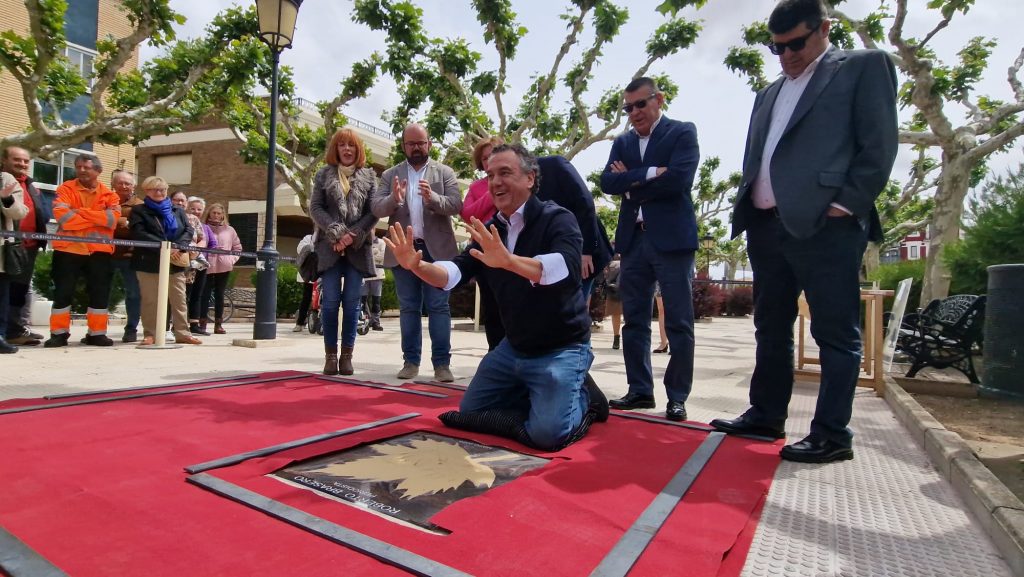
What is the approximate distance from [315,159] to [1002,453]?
54.7 ft

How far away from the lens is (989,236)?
6848mm

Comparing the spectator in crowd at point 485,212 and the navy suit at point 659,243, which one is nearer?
the navy suit at point 659,243

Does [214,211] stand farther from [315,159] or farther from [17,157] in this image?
[315,159]

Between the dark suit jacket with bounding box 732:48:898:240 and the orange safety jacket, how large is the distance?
610cm

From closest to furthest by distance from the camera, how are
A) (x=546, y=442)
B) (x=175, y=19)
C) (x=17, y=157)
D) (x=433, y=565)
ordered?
(x=433, y=565) < (x=546, y=442) < (x=17, y=157) < (x=175, y=19)

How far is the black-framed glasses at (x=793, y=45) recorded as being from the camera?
2717mm

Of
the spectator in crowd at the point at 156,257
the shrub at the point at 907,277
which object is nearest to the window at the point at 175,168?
the spectator in crowd at the point at 156,257

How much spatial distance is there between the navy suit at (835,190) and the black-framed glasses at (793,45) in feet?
0.43

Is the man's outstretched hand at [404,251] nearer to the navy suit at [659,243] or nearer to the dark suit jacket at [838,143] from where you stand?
the navy suit at [659,243]

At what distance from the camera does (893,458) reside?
2.73 meters

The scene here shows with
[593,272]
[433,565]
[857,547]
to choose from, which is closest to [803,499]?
[857,547]

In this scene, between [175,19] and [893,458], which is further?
[175,19]

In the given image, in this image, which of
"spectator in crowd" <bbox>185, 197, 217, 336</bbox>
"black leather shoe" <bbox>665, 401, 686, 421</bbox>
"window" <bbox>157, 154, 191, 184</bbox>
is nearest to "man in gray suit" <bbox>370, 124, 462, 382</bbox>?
"black leather shoe" <bbox>665, 401, 686, 421</bbox>

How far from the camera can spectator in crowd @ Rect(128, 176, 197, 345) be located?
6.29 meters
